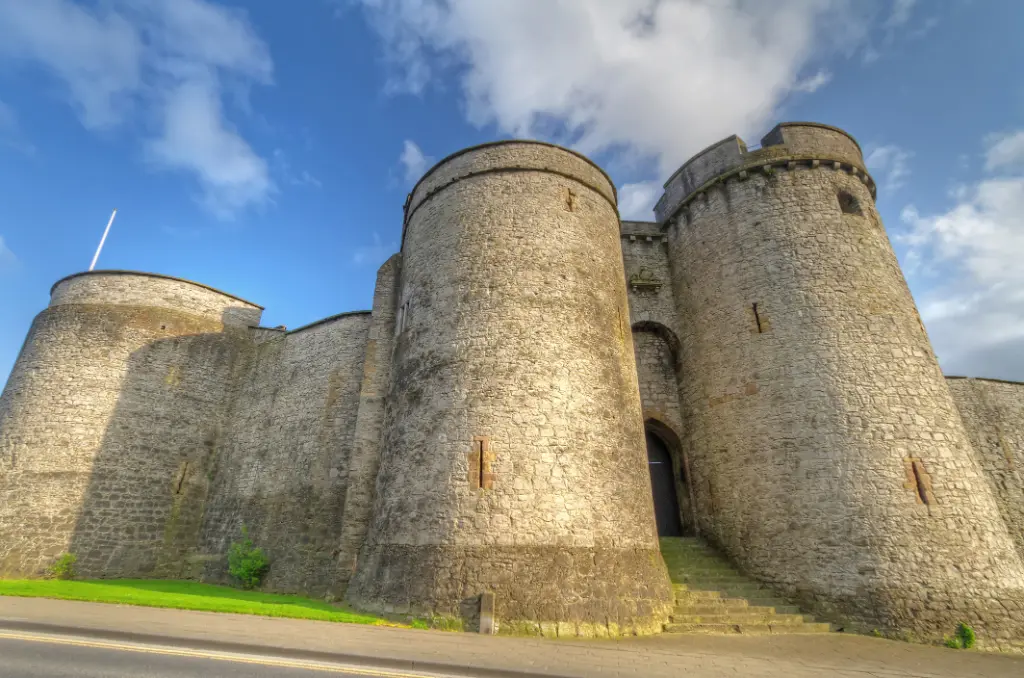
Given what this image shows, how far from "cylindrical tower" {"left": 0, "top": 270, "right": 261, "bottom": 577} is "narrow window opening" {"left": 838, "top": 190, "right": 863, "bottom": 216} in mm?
20291

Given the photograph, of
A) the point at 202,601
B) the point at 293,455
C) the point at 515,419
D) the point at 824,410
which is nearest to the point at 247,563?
the point at 293,455

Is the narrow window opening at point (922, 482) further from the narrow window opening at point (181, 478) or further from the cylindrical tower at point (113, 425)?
the narrow window opening at point (181, 478)

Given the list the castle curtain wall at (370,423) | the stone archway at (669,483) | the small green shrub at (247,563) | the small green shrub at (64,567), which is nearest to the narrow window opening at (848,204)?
the stone archway at (669,483)

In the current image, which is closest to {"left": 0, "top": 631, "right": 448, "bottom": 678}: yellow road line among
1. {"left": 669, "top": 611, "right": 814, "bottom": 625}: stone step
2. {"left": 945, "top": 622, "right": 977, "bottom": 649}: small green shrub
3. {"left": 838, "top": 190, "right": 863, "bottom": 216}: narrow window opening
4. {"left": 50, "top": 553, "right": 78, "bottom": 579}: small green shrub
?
{"left": 669, "top": 611, "right": 814, "bottom": 625}: stone step

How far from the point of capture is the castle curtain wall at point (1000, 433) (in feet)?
46.3

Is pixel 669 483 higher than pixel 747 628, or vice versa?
pixel 669 483

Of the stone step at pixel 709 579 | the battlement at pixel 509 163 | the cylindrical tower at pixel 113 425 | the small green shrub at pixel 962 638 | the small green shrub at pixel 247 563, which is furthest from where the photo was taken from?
the cylindrical tower at pixel 113 425

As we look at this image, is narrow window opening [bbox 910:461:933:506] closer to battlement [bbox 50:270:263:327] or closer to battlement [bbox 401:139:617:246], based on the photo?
battlement [bbox 401:139:617:246]

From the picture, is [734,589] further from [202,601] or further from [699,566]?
[202,601]

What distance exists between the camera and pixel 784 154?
14117 mm

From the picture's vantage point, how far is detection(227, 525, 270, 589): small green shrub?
13.2 meters

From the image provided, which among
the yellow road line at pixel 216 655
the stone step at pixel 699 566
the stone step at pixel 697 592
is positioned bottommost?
the yellow road line at pixel 216 655

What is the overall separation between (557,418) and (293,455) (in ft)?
29.4

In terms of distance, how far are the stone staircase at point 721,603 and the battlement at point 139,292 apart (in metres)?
17.0
